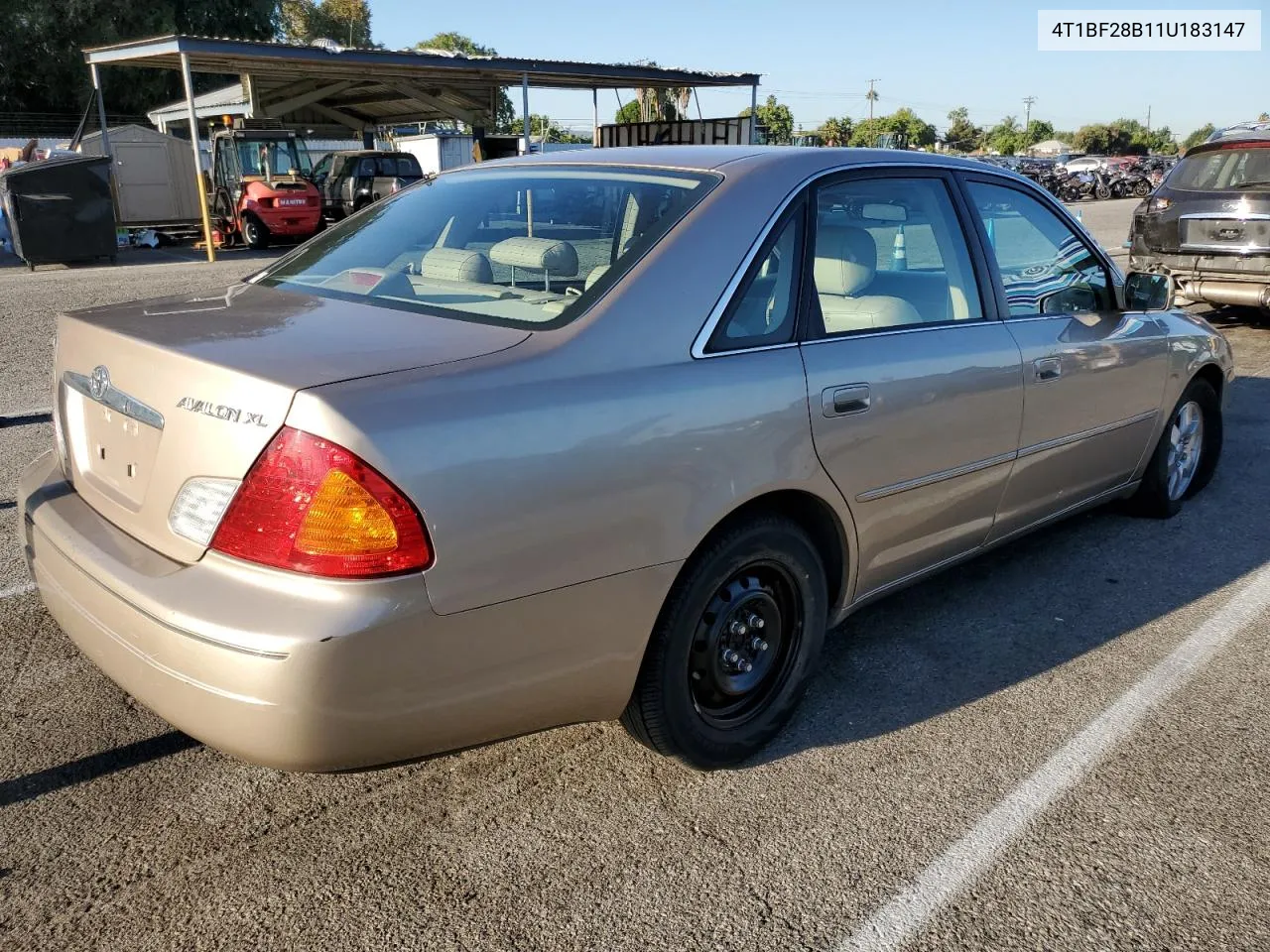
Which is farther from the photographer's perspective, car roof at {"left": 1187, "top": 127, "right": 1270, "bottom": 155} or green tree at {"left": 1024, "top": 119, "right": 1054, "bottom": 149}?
green tree at {"left": 1024, "top": 119, "right": 1054, "bottom": 149}

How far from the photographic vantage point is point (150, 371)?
7.54ft

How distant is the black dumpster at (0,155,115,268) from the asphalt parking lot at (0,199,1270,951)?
14.9 meters

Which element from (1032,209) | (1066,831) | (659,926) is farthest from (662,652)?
(1032,209)

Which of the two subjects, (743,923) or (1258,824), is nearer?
(743,923)

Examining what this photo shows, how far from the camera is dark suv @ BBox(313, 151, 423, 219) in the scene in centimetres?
2123

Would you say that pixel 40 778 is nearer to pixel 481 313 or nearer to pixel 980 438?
pixel 481 313

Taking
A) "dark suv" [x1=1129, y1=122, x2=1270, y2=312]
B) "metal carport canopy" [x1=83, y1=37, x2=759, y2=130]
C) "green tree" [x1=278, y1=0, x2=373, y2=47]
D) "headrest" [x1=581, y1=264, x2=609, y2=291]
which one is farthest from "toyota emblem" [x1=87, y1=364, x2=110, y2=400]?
"green tree" [x1=278, y1=0, x2=373, y2=47]

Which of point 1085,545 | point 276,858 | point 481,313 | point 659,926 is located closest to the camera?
point 659,926

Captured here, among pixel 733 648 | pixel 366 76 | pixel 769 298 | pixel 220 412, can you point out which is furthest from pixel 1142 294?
pixel 366 76

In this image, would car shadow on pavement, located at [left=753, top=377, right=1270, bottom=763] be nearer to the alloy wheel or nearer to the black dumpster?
the alloy wheel

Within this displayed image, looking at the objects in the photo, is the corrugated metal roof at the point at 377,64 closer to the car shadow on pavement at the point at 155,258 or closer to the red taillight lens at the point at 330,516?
the car shadow on pavement at the point at 155,258

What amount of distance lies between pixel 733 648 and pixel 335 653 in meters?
1.18

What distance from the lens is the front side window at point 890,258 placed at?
3.01 m

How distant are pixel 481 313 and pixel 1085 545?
10.4 feet
